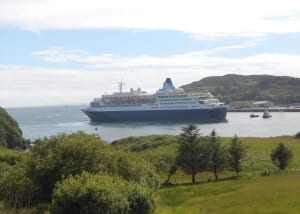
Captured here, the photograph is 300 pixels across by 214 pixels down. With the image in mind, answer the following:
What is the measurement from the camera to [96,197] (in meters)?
15.8

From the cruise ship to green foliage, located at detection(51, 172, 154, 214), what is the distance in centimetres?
12356

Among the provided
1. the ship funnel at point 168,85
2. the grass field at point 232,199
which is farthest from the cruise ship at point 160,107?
the grass field at point 232,199

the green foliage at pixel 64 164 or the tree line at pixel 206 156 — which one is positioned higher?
the green foliage at pixel 64 164

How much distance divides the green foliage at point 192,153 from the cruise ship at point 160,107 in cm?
9444

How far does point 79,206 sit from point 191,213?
851 centimetres

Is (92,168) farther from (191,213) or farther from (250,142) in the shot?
(250,142)

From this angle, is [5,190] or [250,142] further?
[250,142]

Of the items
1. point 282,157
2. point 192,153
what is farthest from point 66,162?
point 282,157

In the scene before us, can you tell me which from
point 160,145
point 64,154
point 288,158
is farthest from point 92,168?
point 160,145

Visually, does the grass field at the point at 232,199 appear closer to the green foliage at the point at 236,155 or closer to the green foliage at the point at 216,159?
the green foliage at the point at 236,155

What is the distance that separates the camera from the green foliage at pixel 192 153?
1742 inches

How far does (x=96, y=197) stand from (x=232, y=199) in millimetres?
14419

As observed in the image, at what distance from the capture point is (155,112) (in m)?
146

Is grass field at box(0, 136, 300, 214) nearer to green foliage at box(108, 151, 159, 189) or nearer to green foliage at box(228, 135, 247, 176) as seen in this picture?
green foliage at box(228, 135, 247, 176)
